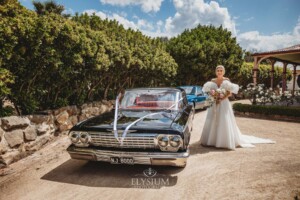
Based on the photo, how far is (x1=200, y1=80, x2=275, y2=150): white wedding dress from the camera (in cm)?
562

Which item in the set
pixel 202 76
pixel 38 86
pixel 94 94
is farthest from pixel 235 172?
pixel 202 76

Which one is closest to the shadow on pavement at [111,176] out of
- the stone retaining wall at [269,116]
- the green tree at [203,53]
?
the stone retaining wall at [269,116]

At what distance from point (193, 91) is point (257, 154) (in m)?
7.43

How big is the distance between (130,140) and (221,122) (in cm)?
286

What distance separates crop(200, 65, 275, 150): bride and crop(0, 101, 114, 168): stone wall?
421cm

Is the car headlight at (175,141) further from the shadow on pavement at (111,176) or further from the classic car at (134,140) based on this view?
the shadow on pavement at (111,176)

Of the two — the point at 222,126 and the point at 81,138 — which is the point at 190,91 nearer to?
the point at 222,126

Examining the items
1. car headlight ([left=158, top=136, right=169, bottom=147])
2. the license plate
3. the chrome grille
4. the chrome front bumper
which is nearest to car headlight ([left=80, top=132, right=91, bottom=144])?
the chrome grille

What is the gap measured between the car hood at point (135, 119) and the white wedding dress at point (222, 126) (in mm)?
1512

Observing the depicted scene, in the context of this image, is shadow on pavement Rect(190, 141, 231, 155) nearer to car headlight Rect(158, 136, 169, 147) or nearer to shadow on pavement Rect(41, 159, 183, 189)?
shadow on pavement Rect(41, 159, 183, 189)

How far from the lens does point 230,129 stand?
18.5 feet

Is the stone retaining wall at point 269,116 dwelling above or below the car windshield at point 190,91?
below

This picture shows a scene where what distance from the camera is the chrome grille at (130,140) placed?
3.64m

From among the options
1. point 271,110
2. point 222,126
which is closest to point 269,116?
point 271,110
